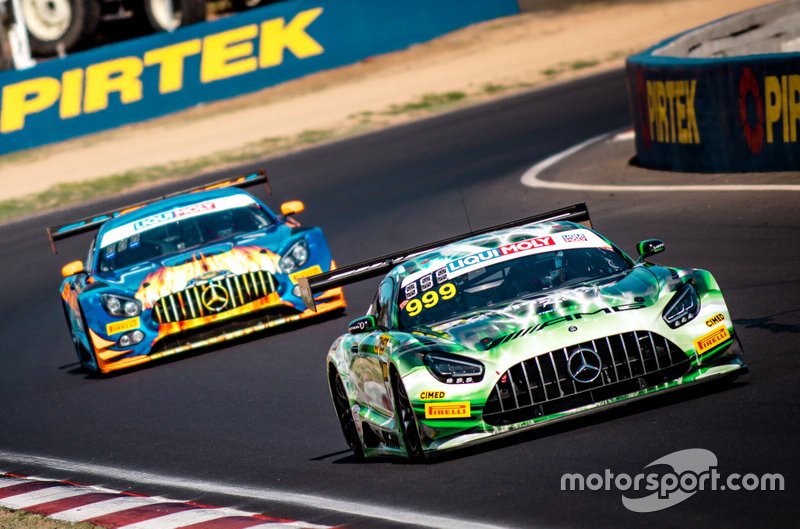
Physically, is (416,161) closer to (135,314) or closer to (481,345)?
(135,314)

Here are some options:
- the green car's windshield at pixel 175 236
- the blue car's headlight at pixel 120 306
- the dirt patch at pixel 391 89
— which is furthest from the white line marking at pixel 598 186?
the dirt patch at pixel 391 89

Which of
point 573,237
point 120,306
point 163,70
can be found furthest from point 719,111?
point 163,70

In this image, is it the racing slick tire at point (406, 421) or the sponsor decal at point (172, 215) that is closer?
the racing slick tire at point (406, 421)

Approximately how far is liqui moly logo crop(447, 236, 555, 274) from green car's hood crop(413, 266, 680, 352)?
1.92 ft

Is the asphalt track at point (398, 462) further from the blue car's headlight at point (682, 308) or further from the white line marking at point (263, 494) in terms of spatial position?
the blue car's headlight at point (682, 308)

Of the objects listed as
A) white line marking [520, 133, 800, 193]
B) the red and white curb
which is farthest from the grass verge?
white line marking [520, 133, 800, 193]

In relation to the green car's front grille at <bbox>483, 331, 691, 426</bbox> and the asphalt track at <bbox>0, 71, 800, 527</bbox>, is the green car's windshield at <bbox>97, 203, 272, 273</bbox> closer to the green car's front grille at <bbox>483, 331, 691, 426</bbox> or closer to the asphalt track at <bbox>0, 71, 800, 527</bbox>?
the asphalt track at <bbox>0, 71, 800, 527</bbox>

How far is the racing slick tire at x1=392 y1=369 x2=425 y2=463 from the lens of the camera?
7520 millimetres

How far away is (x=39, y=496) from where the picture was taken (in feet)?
28.0

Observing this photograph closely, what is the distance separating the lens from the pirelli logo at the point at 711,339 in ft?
24.7

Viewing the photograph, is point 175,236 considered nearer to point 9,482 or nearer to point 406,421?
point 9,482

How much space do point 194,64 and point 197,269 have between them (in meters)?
20.6

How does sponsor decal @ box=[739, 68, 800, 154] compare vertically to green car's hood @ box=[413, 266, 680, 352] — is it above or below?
below

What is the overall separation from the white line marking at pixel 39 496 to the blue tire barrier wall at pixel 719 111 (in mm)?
8814
